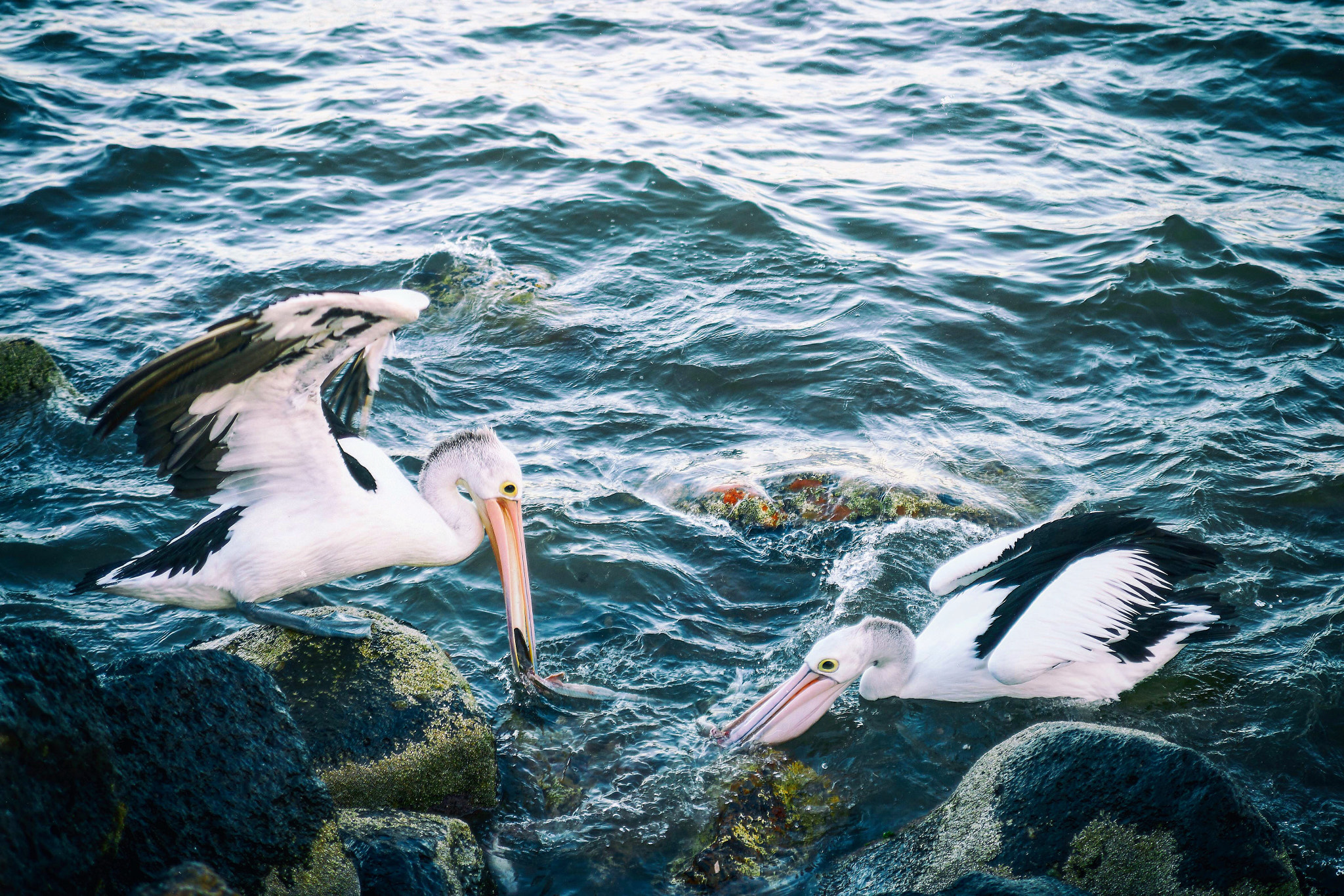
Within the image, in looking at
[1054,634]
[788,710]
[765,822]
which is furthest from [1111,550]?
[765,822]

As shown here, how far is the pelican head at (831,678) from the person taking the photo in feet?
13.8

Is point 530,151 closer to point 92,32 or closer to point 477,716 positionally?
point 92,32

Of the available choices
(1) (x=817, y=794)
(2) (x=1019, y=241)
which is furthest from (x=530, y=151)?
(1) (x=817, y=794)

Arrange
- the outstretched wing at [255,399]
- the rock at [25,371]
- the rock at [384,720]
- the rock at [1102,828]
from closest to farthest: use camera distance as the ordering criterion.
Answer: the rock at [1102,828], the outstretched wing at [255,399], the rock at [384,720], the rock at [25,371]

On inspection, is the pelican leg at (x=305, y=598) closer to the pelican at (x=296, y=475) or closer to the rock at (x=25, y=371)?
the pelican at (x=296, y=475)

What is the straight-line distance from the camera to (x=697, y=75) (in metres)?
11.7

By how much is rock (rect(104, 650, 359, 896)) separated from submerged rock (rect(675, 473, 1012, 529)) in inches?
Answer: 119

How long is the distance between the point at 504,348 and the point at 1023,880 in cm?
518

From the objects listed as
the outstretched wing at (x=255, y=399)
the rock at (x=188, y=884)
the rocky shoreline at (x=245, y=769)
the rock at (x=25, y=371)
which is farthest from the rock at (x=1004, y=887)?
the rock at (x=25, y=371)

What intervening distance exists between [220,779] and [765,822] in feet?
6.36

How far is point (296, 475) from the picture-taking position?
13.2 feet

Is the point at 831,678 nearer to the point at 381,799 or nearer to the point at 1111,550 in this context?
the point at 1111,550

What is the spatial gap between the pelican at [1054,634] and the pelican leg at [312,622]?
1616 mm

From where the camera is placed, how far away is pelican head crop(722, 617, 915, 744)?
13.8ft
